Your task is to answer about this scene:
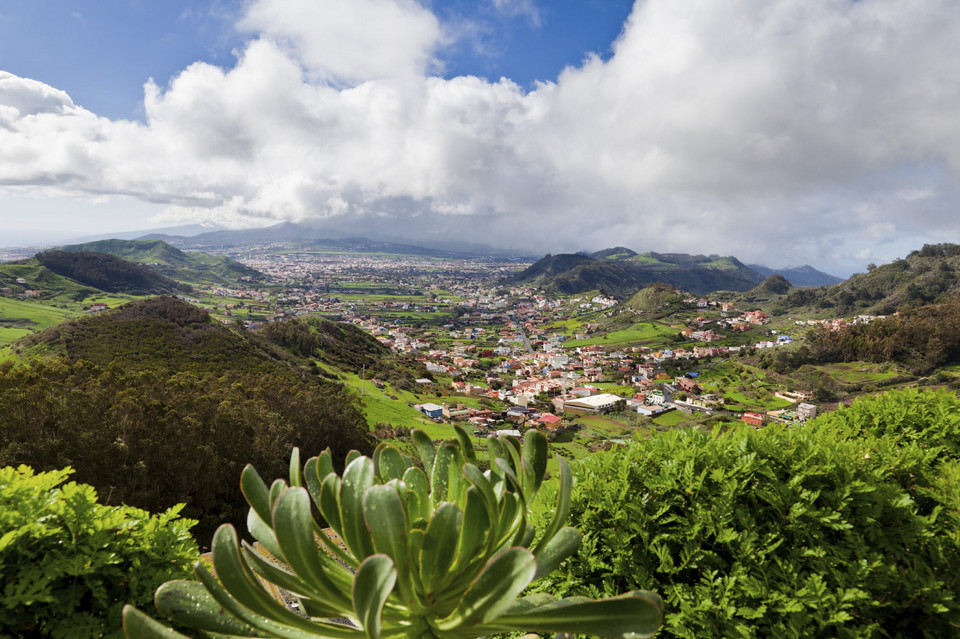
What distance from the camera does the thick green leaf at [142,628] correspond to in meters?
1.36

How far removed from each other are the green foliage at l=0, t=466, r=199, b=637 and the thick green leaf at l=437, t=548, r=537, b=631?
196cm

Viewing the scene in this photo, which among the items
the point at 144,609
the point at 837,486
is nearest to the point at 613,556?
the point at 837,486

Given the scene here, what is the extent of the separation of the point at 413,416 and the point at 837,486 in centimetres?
4132

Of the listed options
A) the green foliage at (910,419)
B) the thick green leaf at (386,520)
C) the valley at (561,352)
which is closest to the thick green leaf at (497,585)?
the thick green leaf at (386,520)

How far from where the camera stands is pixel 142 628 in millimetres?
1405

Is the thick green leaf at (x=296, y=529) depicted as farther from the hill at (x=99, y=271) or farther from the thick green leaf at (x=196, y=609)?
the hill at (x=99, y=271)

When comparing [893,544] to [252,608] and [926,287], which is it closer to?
[252,608]

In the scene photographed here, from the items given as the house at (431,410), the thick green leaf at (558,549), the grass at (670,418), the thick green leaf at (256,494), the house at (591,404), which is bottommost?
the house at (591,404)

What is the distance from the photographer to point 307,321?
6425 cm

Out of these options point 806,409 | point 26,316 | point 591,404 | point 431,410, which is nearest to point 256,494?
point 431,410

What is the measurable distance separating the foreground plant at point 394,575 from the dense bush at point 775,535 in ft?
6.06

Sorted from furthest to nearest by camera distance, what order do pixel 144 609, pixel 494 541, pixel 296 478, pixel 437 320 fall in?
pixel 437 320 → pixel 144 609 → pixel 296 478 → pixel 494 541

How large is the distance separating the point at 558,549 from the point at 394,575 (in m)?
0.95

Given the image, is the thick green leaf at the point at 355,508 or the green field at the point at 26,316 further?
the green field at the point at 26,316
